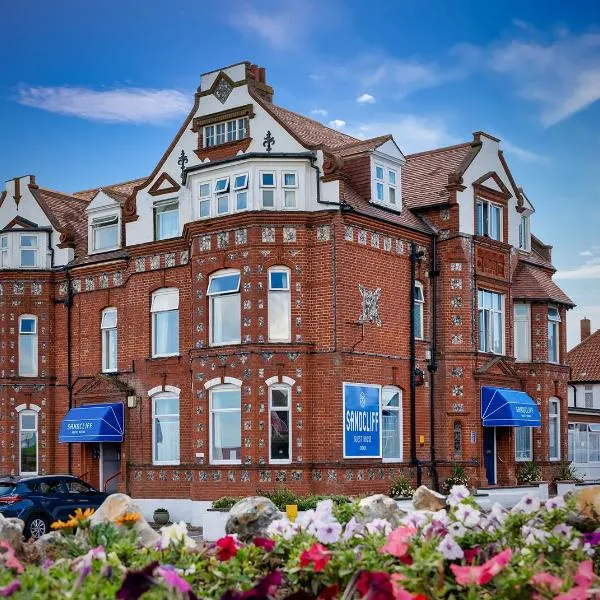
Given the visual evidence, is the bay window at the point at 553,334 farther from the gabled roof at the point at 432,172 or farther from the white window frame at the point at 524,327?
the gabled roof at the point at 432,172

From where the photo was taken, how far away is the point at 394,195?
106ft

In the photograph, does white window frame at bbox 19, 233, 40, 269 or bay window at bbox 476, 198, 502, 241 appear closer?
bay window at bbox 476, 198, 502, 241

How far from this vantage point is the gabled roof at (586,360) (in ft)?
203

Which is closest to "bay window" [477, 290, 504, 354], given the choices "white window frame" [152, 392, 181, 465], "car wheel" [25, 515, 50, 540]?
"white window frame" [152, 392, 181, 465]

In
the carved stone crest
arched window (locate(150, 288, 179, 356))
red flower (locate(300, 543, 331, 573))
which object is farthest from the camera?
arched window (locate(150, 288, 179, 356))

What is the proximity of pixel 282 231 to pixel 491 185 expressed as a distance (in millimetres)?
8501

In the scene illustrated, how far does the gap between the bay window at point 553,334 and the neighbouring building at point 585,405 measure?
605 cm

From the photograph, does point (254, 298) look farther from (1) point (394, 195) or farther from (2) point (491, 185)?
(2) point (491, 185)

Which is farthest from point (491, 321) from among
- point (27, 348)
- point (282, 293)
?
point (27, 348)

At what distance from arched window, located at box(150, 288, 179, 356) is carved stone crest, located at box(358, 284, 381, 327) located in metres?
6.05

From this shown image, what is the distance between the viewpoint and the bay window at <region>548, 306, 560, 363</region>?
3668 centimetres

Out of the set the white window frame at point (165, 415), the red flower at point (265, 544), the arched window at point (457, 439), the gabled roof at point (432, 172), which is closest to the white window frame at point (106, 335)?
the white window frame at point (165, 415)

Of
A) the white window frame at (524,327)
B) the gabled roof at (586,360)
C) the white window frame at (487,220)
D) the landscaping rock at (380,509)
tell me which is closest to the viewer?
the landscaping rock at (380,509)

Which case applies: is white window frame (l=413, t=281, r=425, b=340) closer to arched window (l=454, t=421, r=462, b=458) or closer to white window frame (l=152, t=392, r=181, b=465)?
arched window (l=454, t=421, r=462, b=458)
